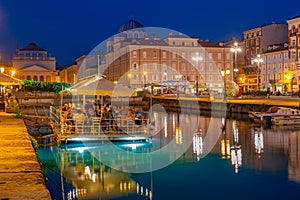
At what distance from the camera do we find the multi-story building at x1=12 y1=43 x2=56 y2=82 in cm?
10225

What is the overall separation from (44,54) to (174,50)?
128ft

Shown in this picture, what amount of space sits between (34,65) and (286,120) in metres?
83.4

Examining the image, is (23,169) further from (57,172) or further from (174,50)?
(174,50)

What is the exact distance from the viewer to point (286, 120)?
29984 mm

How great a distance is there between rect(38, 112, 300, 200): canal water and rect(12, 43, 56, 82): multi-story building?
83.5m

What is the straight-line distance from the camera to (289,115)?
3027 centimetres

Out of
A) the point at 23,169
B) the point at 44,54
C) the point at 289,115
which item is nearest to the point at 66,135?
the point at 23,169

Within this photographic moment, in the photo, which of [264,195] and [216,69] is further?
[216,69]

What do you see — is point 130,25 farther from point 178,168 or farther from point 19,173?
point 19,173

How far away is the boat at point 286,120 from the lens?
29.9 meters

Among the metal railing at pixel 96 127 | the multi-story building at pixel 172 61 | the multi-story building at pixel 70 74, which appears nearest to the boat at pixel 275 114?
the metal railing at pixel 96 127

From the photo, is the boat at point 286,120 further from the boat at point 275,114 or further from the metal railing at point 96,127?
the metal railing at point 96,127

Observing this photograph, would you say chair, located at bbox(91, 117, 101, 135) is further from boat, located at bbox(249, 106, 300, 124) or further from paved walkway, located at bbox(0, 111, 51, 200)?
boat, located at bbox(249, 106, 300, 124)

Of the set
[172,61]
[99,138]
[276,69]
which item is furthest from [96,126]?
[172,61]
